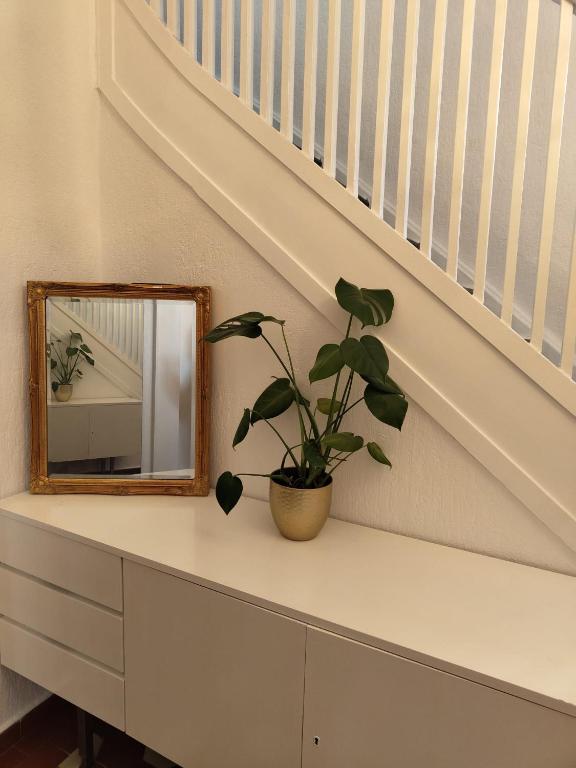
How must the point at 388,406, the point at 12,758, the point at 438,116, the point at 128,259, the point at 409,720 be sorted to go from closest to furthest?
the point at 409,720 → the point at 388,406 → the point at 438,116 → the point at 12,758 → the point at 128,259

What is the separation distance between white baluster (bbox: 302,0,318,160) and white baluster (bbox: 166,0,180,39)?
0.45 meters

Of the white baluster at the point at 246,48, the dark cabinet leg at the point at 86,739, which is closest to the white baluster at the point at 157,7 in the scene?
the white baluster at the point at 246,48

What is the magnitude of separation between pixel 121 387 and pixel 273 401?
582 mm

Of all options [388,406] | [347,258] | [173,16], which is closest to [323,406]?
[388,406]

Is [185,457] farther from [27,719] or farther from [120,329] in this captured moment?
[27,719]

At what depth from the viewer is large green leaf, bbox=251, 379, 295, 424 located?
1.54 m

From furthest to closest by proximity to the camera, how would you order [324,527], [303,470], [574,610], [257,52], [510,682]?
[257,52] < [324,527] < [303,470] < [574,610] < [510,682]

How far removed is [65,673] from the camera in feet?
5.37

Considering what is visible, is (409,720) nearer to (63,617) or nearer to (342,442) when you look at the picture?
(342,442)

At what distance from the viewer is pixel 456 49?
2.15 m

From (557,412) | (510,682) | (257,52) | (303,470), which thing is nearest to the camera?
(510,682)

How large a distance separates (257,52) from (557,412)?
1.60 m

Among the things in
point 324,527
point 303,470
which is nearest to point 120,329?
point 303,470

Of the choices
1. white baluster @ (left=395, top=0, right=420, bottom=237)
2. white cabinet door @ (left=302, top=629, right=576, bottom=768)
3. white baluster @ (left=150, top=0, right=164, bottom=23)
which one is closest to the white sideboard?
white cabinet door @ (left=302, top=629, right=576, bottom=768)
